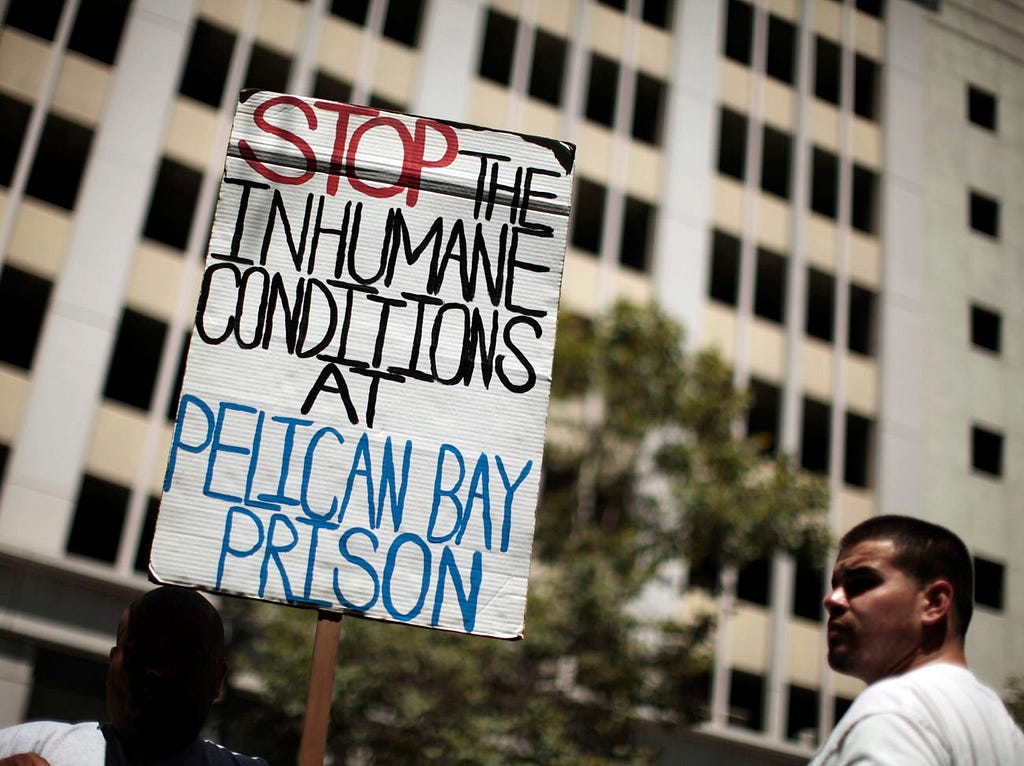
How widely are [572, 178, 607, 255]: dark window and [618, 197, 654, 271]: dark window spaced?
0.57m

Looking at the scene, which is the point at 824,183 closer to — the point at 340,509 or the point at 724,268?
the point at 724,268

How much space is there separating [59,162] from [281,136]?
1842 cm

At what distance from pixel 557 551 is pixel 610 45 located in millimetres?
13805

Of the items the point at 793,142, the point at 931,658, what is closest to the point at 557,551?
the point at 931,658

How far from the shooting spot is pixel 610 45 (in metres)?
25.4

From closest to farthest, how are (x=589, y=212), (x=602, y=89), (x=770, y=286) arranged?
(x=589, y=212), (x=770, y=286), (x=602, y=89)

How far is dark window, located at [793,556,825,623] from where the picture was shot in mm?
23516

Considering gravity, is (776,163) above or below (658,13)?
below

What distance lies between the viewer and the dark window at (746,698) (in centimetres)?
2234

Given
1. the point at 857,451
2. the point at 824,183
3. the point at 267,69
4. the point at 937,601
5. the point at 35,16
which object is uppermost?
the point at 824,183

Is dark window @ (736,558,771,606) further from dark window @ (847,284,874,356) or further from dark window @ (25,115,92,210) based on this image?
dark window @ (25,115,92,210)

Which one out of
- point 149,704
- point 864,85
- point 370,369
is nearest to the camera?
point 149,704

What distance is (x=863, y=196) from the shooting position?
1075 inches

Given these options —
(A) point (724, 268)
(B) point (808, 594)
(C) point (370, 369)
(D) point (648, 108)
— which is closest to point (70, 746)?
(C) point (370, 369)
